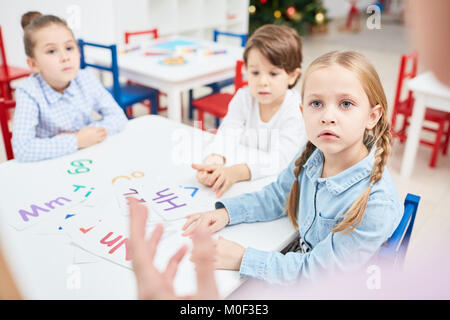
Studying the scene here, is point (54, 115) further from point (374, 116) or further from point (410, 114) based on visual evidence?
point (410, 114)

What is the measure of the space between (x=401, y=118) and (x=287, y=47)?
235 cm

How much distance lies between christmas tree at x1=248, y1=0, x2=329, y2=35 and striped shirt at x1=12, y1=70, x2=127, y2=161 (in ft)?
13.5

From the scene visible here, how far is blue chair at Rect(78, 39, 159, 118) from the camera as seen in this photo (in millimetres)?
2387

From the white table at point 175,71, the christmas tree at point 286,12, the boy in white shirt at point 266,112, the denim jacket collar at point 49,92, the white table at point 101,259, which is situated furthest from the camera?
the christmas tree at point 286,12

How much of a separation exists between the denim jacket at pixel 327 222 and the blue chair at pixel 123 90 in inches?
67.2

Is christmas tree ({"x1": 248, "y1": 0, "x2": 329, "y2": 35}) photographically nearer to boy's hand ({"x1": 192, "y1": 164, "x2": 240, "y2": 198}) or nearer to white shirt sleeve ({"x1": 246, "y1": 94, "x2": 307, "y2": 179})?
white shirt sleeve ({"x1": 246, "y1": 94, "x2": 307, "y2": 179})

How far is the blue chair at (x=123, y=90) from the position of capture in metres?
2.39

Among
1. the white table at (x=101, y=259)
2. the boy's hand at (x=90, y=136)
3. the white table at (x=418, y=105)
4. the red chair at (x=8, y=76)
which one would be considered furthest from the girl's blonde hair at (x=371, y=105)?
the red chair at (x=8, y=76)

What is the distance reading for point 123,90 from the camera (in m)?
2.76

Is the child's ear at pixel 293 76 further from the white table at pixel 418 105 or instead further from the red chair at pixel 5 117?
the red chair at pixel 5 117

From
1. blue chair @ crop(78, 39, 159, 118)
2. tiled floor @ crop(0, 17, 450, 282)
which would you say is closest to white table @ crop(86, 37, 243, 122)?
blue chair @ crop(78, 39, 159, 118)

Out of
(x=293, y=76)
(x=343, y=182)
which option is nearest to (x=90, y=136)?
(x=293, y=76)

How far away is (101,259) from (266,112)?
0.94m
